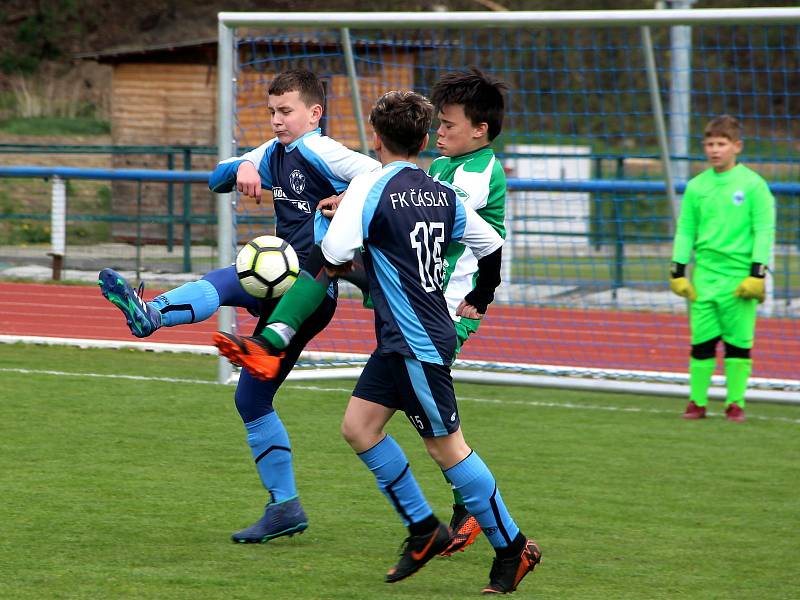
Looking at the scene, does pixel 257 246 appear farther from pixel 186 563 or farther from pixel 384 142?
pixel 186 563

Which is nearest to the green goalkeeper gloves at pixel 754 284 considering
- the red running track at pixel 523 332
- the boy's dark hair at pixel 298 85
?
the red running track at pixel 523 332

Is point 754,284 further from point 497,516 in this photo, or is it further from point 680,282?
point 497,516

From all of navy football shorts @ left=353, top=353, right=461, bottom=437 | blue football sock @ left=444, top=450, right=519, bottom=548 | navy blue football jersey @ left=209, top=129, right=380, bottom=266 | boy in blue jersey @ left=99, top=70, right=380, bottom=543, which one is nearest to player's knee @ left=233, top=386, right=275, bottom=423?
boy in blue jersey @ left=99, top=70, right=380, bottom=543

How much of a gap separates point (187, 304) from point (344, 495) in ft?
4.73

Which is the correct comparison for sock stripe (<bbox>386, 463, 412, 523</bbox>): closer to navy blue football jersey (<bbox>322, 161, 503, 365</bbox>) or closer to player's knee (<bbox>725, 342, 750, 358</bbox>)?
navy blue football jersey (<bbox>322, 161, 503, 365</bbox>)

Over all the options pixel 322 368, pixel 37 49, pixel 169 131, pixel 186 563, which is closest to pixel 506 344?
pixel 322 368

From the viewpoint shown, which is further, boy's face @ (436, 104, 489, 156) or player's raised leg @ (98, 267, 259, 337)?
boy's face @ (436, 104, 489, 156)

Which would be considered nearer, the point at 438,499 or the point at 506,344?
the point at 438,499

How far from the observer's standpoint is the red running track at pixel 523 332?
34.6ft

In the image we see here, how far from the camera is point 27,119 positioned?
2716 cm

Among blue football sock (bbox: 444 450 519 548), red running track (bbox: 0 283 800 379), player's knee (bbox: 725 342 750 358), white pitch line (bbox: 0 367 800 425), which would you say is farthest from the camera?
red running track (bbox: 0 283 800 379)

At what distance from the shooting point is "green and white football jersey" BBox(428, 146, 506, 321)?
5035 millimetres

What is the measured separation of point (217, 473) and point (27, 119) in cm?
2247

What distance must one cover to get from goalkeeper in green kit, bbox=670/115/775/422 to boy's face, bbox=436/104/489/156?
11.3 ft
